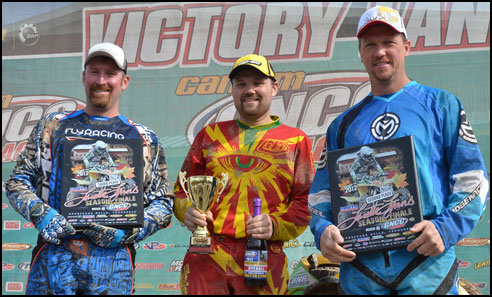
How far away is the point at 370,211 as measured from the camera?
221 centimetres

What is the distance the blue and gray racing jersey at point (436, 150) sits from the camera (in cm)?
214

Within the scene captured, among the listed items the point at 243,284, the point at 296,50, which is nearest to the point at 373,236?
the point at 243,284

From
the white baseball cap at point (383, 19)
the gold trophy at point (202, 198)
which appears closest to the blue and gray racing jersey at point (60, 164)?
the gold trophy at point (202, 198)

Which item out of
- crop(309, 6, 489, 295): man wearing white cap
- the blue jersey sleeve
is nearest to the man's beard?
crop(309, 6, 489, 295): man wearing white cap

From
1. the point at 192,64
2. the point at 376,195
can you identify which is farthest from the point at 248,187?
the point at 192,64

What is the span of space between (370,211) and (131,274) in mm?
1332

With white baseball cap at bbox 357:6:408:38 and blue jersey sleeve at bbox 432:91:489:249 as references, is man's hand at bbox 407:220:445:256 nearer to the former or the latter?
blue jersey sleeve at bbox 432:91:489:249

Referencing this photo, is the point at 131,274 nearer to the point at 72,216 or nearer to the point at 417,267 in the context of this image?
the point at 72,216

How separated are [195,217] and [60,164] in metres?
0.76

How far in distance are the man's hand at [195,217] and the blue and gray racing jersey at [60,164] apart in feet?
0.50

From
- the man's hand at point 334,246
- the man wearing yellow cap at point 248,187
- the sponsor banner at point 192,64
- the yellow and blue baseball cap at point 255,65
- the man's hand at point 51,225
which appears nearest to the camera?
the man's hand at point 334,246

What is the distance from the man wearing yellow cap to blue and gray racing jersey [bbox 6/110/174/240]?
0.58ft

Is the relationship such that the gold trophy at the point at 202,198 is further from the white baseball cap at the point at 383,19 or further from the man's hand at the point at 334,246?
the white baseball cap at the point at 383,19

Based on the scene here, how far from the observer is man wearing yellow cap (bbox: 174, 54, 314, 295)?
294cm
